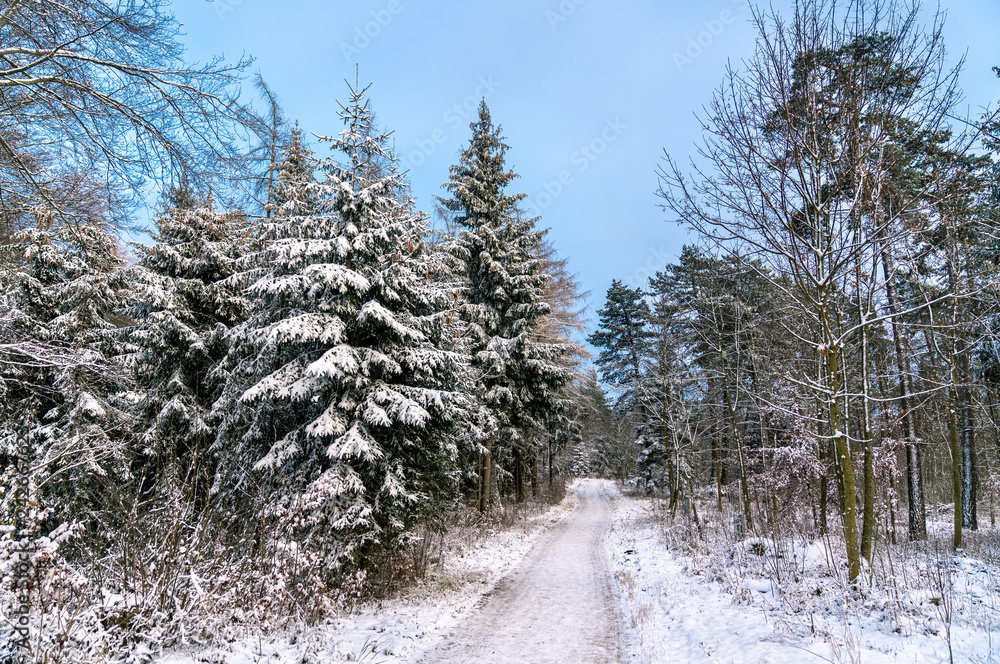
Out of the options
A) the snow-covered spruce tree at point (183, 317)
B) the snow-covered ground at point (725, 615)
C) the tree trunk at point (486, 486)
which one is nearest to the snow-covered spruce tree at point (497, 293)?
the tree trunk at point (486, 486)

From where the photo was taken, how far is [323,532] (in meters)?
7.26

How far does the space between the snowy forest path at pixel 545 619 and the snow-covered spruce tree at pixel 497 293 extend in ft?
17.6

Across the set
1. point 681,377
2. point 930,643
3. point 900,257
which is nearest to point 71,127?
point 930,643

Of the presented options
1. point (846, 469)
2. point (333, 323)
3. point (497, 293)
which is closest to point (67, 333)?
point (333, 323)

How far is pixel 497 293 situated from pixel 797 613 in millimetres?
11844

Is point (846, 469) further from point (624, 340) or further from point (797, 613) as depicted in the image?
point (624, 340)

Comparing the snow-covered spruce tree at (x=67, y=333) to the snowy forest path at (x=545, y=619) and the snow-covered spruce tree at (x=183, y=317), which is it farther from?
the snowy forest path at (x=545, y=619)

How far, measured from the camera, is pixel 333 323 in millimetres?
7922

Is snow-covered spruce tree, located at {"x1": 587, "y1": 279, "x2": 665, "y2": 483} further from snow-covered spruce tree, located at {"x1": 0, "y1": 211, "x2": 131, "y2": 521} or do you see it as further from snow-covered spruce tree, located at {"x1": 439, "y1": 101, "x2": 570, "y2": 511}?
snow-covered spruce tree, located at {"x1": 0, "y1": 211, "x2": 131, "y2": 521}

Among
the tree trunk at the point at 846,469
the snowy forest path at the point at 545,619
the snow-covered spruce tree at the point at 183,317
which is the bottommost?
the snowy forest path at the point at 545,619

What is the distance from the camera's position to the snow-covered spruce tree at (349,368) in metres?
7.38

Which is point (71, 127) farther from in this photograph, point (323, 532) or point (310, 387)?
point (323, 532)

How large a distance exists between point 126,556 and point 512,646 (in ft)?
15.2

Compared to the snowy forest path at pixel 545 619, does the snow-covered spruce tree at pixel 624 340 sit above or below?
above
